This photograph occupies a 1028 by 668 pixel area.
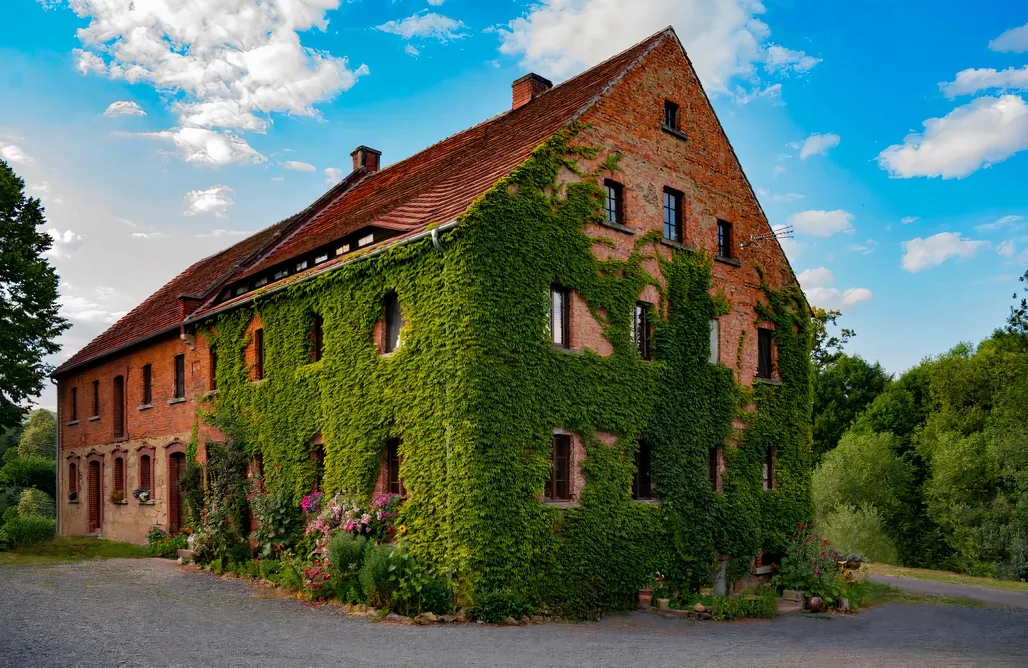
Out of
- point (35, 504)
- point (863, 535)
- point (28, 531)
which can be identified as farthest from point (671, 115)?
point (35, 504)

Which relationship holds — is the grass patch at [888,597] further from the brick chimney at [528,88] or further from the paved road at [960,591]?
the brick chimney at [528,88]

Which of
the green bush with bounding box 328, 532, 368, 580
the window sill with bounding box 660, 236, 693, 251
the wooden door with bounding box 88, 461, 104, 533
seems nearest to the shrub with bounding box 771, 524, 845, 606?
the window sill with bounding box 660, 236, 693, 251

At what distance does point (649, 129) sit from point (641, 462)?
7415 millimetres

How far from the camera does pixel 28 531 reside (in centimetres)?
Answer: 2439

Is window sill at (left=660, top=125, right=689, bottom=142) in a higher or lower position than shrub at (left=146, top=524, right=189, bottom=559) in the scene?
higher

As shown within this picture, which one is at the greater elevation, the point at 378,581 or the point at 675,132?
the point at 675,132

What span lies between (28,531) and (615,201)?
729 inches

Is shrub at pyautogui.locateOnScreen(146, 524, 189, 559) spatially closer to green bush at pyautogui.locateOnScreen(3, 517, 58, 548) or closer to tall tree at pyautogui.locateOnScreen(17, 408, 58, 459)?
green bush at pyautogui.locateOnScreen(3, 517, 58, 548)

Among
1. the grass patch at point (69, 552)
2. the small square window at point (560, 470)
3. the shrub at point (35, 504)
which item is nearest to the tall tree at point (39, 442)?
the shrub at point (35, 504)

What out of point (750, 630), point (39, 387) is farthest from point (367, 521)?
point (39, 387)

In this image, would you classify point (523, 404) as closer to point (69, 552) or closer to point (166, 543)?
point (166, 543)

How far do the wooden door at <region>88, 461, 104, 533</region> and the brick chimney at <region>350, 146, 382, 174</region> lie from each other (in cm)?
1340

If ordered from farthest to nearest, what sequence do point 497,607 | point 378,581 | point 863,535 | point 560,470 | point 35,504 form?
point 863,535, point 35,504, point 560,470, point 378,581, point 497,607

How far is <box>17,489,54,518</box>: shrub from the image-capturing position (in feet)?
127
